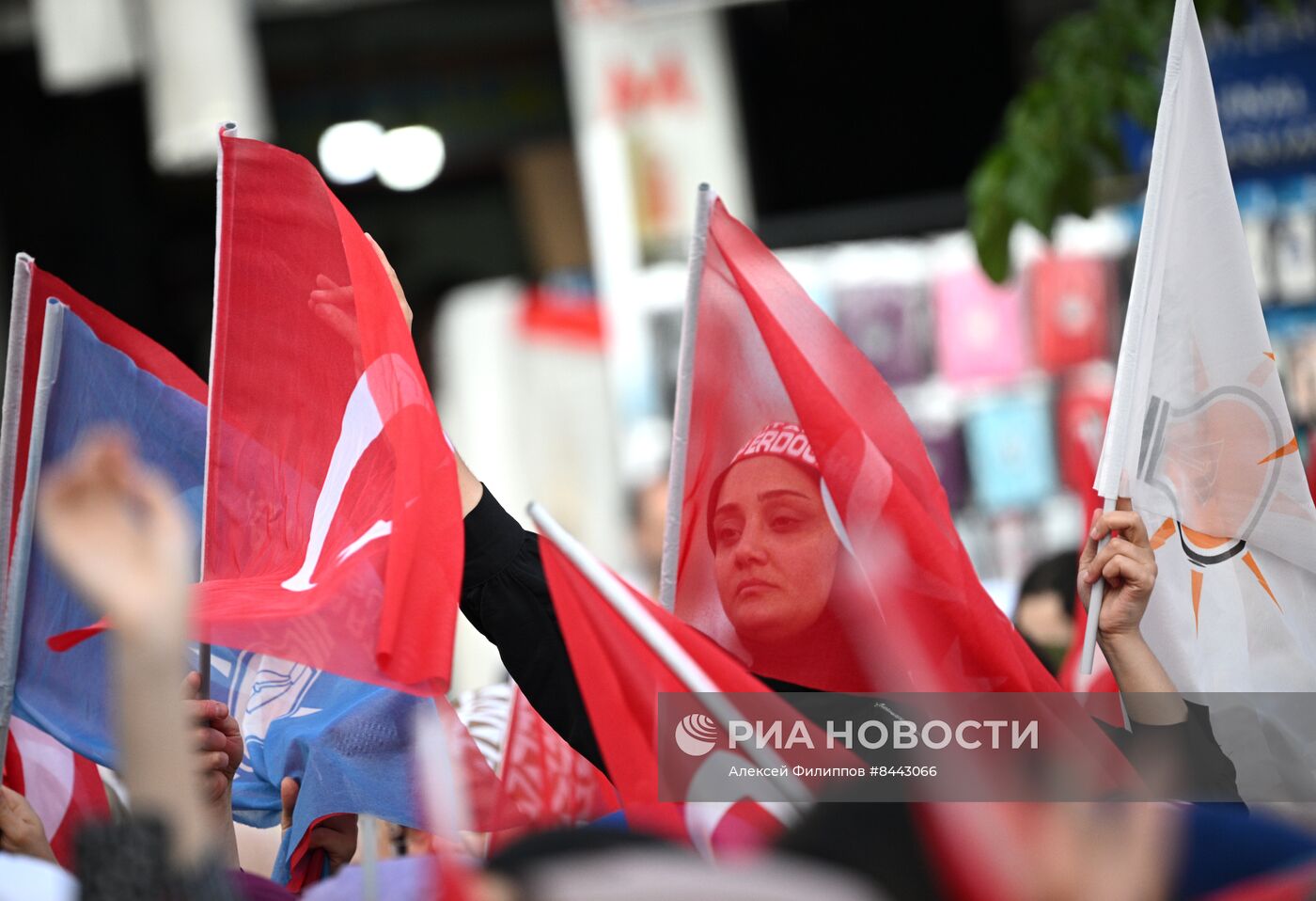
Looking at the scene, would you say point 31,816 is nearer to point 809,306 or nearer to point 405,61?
point 809,306

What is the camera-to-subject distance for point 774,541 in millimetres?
2561

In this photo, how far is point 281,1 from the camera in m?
7.39

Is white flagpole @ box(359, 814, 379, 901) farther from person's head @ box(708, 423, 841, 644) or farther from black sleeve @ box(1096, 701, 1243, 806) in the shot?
black sleeve @ box(1096, 701, 1243, 806)

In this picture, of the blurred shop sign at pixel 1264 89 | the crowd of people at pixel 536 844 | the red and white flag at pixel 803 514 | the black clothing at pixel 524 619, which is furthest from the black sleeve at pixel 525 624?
the blurred shop sign at pixel 1264 89

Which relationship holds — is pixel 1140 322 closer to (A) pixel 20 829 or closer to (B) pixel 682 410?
(B) pixel 682 410

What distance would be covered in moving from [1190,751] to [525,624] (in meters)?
0.97

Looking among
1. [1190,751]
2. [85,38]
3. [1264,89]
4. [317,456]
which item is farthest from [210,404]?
[85,38]

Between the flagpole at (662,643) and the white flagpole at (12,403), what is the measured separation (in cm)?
105

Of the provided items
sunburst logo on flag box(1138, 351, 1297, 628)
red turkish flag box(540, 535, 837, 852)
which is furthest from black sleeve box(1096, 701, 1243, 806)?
red turkish flag box(540, 535, 837, 852)

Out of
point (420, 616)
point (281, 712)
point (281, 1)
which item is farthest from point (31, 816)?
point (281, 1)

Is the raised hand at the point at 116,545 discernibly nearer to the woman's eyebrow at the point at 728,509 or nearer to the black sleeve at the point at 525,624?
the black sleeve at the point at 525,624

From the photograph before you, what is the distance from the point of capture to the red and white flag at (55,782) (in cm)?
282

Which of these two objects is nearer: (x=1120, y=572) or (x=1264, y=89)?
(x=1120, y=572)

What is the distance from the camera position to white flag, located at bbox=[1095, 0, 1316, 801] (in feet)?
8.34
